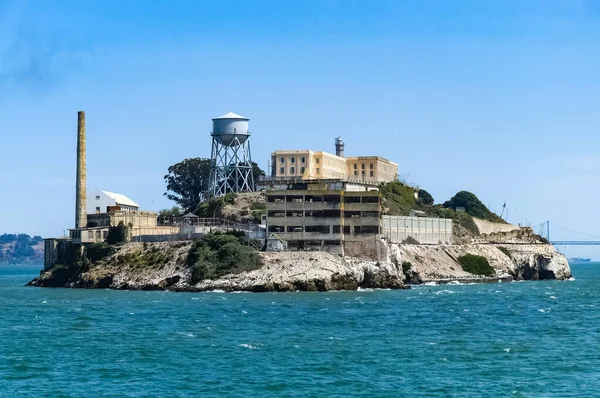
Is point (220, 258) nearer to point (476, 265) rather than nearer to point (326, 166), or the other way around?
point (476, 265)

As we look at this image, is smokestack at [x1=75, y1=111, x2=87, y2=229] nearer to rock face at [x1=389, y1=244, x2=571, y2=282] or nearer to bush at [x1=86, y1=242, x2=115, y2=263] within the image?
bush at [x1=86, y1=242, x2=115, y2=263]

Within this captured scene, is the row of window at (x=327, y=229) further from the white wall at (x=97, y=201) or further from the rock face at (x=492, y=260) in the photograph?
the white wall at (x=97, y=201)

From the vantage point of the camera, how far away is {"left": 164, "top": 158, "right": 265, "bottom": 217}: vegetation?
176 m

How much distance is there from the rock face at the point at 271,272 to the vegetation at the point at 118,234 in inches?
82.1

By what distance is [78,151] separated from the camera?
136 meters

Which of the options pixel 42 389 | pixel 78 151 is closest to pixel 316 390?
pixel 42 389

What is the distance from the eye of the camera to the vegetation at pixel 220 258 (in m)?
112

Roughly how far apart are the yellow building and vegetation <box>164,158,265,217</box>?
909 cm

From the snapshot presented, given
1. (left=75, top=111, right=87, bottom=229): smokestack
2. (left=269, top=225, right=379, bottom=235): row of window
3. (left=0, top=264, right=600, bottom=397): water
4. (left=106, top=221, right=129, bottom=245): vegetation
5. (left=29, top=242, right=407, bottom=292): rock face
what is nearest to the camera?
(left=0, top=264, right=600, bottom=397): water

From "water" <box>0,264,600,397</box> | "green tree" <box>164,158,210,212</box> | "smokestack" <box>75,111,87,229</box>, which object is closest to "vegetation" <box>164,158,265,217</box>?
"green tree" <box>164,158,210,212</box>

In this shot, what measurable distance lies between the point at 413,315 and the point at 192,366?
101 feet

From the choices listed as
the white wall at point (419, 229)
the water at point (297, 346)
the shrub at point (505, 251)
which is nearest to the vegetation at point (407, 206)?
the white wall at point (419, 229)

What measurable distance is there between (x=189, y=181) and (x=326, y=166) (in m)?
25.0

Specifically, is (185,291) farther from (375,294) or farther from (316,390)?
(316,390)
